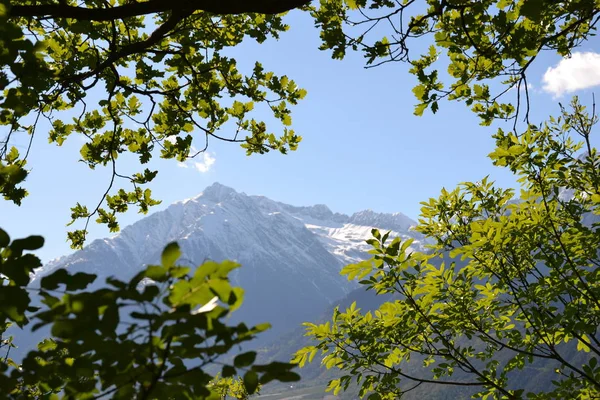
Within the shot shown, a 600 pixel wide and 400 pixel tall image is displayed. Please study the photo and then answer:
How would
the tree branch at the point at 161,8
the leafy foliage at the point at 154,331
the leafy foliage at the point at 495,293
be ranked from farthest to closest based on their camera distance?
the leafy foliage at the point at 495,293
the tree branch at the point at 161,8
the leafy foliage at the point at 154,331

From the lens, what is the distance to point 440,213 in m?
8.49

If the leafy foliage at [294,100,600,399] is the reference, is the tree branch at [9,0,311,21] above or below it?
above

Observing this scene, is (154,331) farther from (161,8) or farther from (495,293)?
(495,293)

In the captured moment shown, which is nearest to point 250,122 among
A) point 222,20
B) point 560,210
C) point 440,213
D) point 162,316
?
point 222,20

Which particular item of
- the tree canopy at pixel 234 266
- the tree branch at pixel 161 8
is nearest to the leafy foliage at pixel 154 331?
the tree canopy at pixel 234 266

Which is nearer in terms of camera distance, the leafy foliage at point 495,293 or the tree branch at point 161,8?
the tree branch at point 161,8

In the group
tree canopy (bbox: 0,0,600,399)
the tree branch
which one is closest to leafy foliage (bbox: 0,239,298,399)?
tree canopy (bbox: 0,0,600,399)

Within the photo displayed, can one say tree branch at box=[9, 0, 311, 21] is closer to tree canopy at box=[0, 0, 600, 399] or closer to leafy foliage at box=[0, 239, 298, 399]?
tree canopy at box=[0, 0, 600, 399]

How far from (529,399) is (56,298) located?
698 cm

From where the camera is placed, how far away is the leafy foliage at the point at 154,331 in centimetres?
175

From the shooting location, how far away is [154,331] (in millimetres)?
1772

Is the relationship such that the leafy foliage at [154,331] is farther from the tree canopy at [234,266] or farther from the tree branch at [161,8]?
the tree branch at [161,8]

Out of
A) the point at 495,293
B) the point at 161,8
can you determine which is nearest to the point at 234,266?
the point at 161,8

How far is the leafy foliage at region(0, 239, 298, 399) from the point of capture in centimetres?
175
